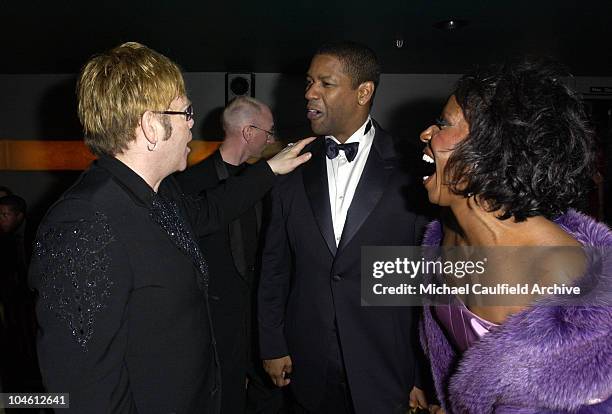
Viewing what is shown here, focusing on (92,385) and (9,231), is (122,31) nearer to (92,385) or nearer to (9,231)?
(9,231)

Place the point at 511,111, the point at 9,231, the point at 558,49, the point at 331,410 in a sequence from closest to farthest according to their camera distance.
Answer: the point at 511,111, the point at 331,410, the point at 9,231, the point at 558,49

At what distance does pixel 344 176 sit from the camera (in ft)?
7.42

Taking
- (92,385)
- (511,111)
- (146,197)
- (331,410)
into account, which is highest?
(511,111)

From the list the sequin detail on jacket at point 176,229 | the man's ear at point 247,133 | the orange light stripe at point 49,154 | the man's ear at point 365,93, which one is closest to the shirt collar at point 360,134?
the man's ear at point 365,93

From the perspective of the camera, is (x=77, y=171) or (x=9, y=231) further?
(x=77, y=171)

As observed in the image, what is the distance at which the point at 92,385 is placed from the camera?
1.19 meters

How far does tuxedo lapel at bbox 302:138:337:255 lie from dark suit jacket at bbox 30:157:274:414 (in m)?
0.70

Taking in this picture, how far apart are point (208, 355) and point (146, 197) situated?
1.68 feet

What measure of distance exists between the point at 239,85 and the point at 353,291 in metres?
5.15

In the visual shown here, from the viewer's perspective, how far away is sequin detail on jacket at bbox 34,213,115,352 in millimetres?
1182

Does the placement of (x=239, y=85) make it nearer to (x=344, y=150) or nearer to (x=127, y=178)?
(x=344, y=150)

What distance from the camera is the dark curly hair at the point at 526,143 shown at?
1.37 metres

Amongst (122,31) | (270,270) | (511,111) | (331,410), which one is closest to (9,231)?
(122,31)

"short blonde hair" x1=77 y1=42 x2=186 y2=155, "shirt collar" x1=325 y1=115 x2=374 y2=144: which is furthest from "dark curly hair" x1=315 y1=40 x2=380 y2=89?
"short blonde hair" x1=77 y1=42 x2=186 y2=155
